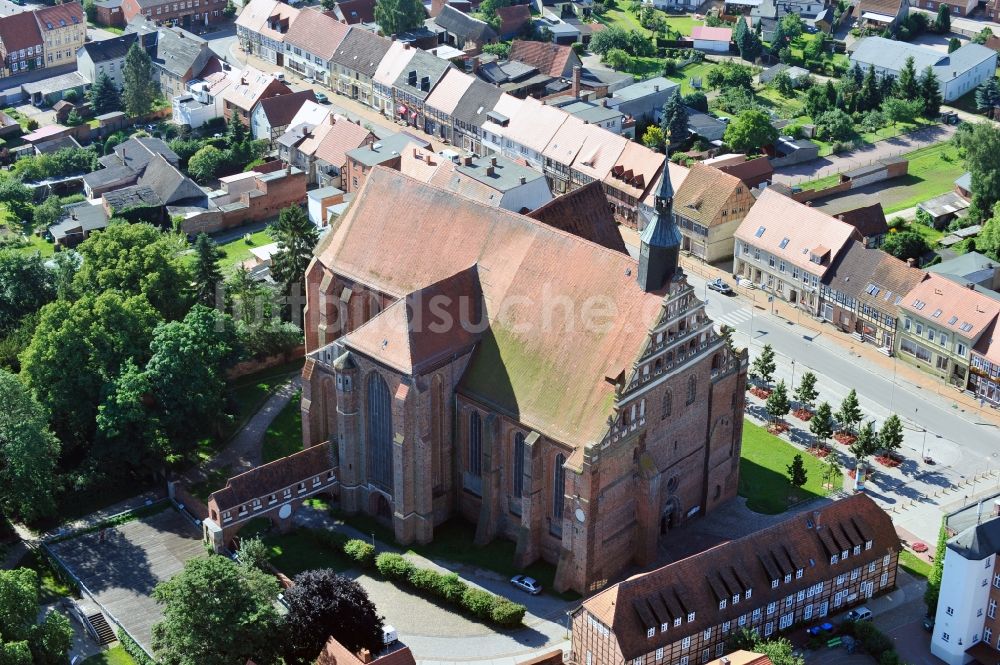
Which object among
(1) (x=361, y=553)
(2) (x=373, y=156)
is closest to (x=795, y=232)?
(2) (x=373, y=156)

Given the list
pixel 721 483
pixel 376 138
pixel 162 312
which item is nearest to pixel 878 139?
pixel 376 138

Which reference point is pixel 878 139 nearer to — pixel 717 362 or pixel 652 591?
pixel 717 362

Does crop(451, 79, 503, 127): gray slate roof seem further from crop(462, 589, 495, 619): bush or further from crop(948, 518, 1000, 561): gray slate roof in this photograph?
crop(948, 518, 1000, 561): gray slate roof

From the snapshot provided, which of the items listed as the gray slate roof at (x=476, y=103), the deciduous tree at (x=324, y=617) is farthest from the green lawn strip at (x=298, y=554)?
the gray slate roof at (x=476, y=103)

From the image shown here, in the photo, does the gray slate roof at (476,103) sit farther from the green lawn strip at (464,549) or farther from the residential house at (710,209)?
the green lawn strip at (464,549)

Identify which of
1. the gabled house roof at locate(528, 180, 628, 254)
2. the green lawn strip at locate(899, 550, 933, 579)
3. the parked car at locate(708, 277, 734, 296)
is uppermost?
the gabled house roof at locate(528, 180, 628, 254)

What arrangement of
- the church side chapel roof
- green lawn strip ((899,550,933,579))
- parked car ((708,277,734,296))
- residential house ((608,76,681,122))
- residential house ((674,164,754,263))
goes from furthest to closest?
residential house ((608,76,681,122))
residential house ((674,164,754,263))
parked car ((708,277,734,296))
green lawn strip ((899,550,933,579))
the church side chapel roof

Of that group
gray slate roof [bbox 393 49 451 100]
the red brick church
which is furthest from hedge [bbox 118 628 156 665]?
gray slate roof [bbox 393 49 451 100]

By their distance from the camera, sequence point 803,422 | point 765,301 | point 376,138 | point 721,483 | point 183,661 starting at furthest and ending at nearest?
point 376,138 → point 765,301 → point 803,422 → point 721,483 → point 183,661
